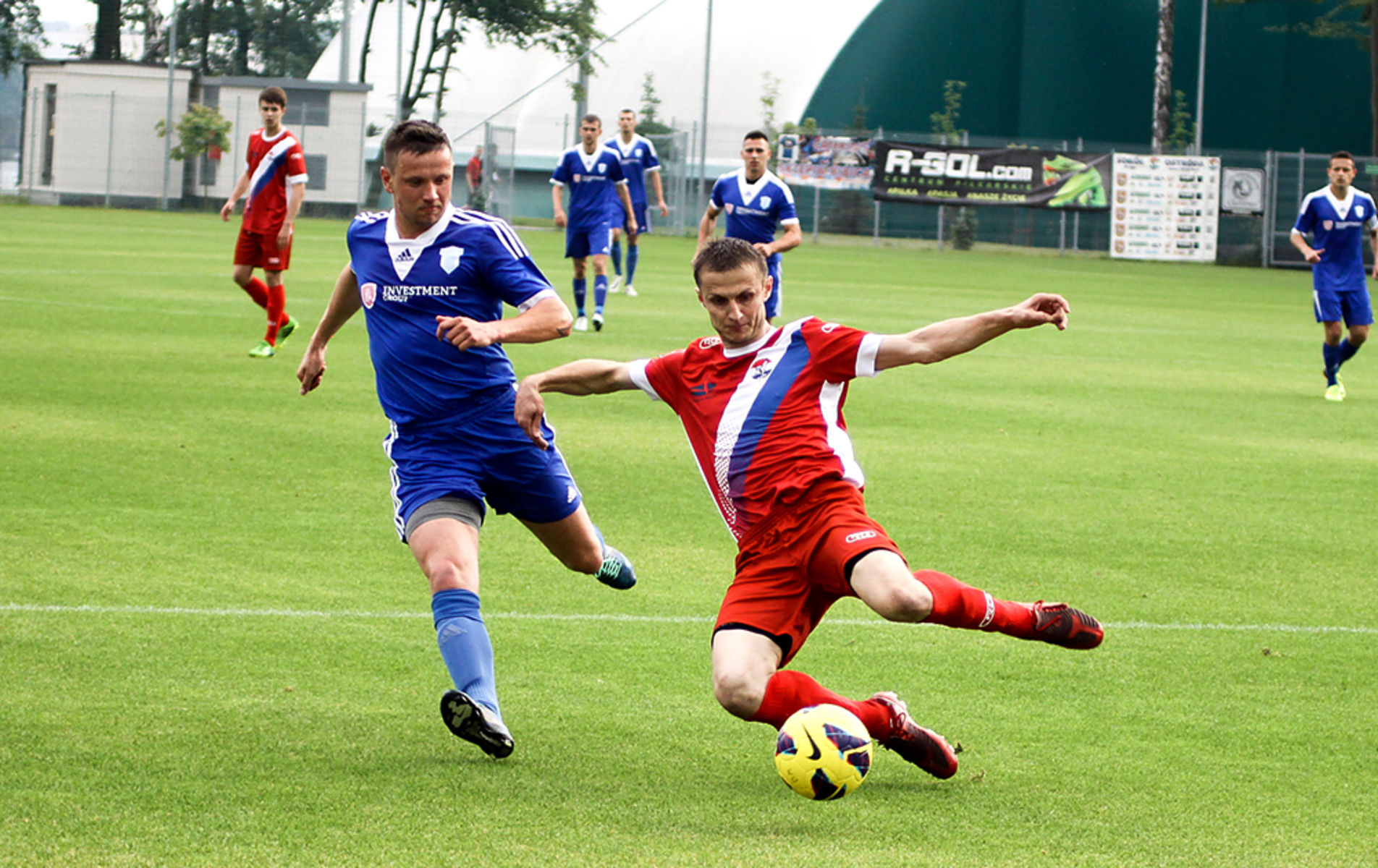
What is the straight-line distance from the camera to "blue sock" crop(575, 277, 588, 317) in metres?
18.6

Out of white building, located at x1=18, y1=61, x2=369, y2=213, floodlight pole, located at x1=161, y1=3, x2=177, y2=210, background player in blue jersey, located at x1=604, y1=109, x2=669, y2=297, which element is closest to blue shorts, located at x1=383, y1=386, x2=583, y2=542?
background player in blue jersey, located at x1=604, y1=109, x2=669, y2=297

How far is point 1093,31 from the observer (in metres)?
56.0

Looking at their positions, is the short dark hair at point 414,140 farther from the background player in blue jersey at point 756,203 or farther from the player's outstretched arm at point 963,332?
the background player in blue jersey at point 756,203

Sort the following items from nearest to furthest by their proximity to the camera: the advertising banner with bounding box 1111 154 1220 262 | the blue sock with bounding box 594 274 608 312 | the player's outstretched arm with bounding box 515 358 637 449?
the player's outstretched arm with bounding box 515 358 637 449 → the blue sock with bounding box 594 274 608 312 → the advertising banner with bounding box 1111 154 1220 262

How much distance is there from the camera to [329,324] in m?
5.87

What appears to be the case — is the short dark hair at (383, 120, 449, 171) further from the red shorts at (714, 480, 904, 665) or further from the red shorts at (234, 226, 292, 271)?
the red shorts at (234, 226, 292, 271)

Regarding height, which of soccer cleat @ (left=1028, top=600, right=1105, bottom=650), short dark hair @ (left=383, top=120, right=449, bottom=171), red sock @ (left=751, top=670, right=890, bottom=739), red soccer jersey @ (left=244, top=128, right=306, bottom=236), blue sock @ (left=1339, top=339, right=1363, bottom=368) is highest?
red soccer jersey @ (left=244, top=128, right=306, bottom=236)

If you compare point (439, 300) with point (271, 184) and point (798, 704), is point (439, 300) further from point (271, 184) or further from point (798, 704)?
point (271, 184)

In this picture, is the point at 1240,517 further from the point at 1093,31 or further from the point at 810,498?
the point at 1093,31

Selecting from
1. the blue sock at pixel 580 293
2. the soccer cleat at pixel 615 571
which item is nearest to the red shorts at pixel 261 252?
the blue sock at pixel 580 293

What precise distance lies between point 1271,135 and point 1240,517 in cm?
5009

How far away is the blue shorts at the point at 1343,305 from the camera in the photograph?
1484 centimetres

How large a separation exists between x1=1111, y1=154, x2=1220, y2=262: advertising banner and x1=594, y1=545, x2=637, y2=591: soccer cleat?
3805cm

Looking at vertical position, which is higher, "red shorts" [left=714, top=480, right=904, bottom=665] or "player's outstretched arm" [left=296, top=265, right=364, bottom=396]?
"player's outstretched arm" [left=296, top=265, right=364, bottom=396]
